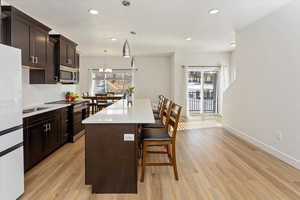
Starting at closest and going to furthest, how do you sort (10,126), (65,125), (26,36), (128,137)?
(10,126) < (128,137) < (26,36) < (65,125)

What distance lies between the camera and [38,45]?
3373mm

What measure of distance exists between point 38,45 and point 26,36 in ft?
1.19

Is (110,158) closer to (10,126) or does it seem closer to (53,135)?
(10,126)

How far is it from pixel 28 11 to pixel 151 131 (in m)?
3.13

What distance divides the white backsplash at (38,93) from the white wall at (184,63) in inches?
168

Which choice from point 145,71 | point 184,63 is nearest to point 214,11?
point 184,63

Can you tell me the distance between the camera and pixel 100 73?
9.06 m

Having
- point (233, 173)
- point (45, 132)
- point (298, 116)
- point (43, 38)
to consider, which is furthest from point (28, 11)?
point (298, 116)

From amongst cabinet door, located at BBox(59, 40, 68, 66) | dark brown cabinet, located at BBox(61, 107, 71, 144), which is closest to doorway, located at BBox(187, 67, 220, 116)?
cabinet door, located at BBox(59, 40, 68, 66)

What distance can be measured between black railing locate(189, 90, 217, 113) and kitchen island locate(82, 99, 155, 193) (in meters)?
6.32

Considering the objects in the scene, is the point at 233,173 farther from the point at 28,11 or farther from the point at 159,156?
the point at 28,11

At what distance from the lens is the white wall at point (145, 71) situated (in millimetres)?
8883

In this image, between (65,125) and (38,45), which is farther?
(65,125)

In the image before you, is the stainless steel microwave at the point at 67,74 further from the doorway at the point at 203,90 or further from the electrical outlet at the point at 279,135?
the doorway at the point at 203,90
